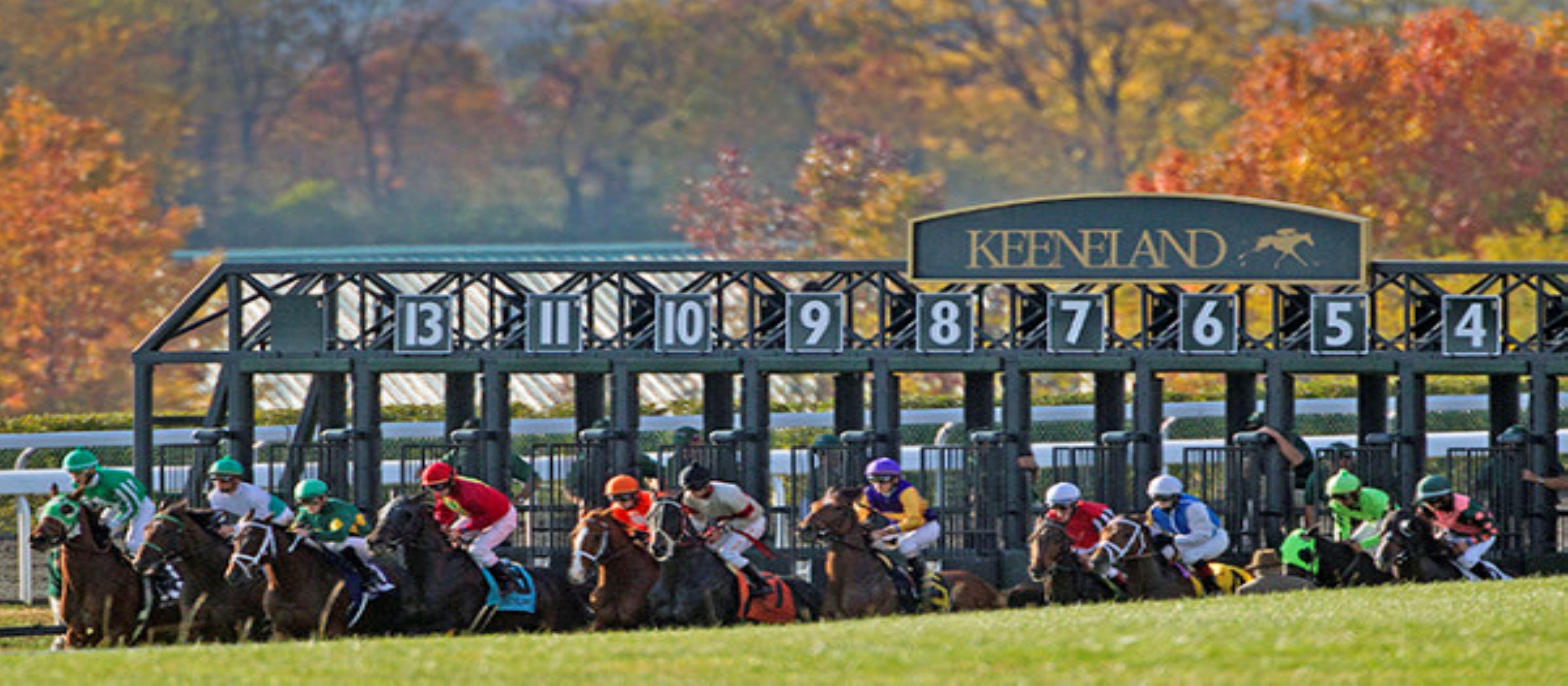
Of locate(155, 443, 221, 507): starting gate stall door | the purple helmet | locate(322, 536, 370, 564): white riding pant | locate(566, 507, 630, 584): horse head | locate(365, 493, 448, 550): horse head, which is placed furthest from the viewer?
locate(155, 443, 221, 507): starting gate stall door

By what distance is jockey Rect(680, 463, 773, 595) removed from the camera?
1795 centimetres

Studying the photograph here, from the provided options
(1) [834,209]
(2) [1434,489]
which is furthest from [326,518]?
(1) [834,209]

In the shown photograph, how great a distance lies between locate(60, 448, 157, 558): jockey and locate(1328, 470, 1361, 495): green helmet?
7.42 meters

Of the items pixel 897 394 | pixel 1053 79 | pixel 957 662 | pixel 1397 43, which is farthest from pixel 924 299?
pixel 1053 79

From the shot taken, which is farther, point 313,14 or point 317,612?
point 313,14

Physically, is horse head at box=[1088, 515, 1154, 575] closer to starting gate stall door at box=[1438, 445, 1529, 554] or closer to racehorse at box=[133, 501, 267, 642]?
starting gate stall door at box=[1438, 445, 1529, 554]

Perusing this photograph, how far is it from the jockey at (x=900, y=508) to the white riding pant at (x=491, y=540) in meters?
2.19

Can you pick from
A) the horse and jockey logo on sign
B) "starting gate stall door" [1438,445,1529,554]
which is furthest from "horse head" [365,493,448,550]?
"starting gate stall door" [1438,445,1529,554]

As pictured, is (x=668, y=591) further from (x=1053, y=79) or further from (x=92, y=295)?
(x=1053, y=79)

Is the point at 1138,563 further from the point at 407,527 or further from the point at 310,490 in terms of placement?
the point at 310,490

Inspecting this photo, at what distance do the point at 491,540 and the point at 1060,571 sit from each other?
3.35 meters

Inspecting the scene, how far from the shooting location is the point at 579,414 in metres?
23.7

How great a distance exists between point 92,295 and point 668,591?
→ 22833 millimetres

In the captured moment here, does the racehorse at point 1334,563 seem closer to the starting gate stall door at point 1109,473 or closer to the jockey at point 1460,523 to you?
the jockey at point 1460,523
